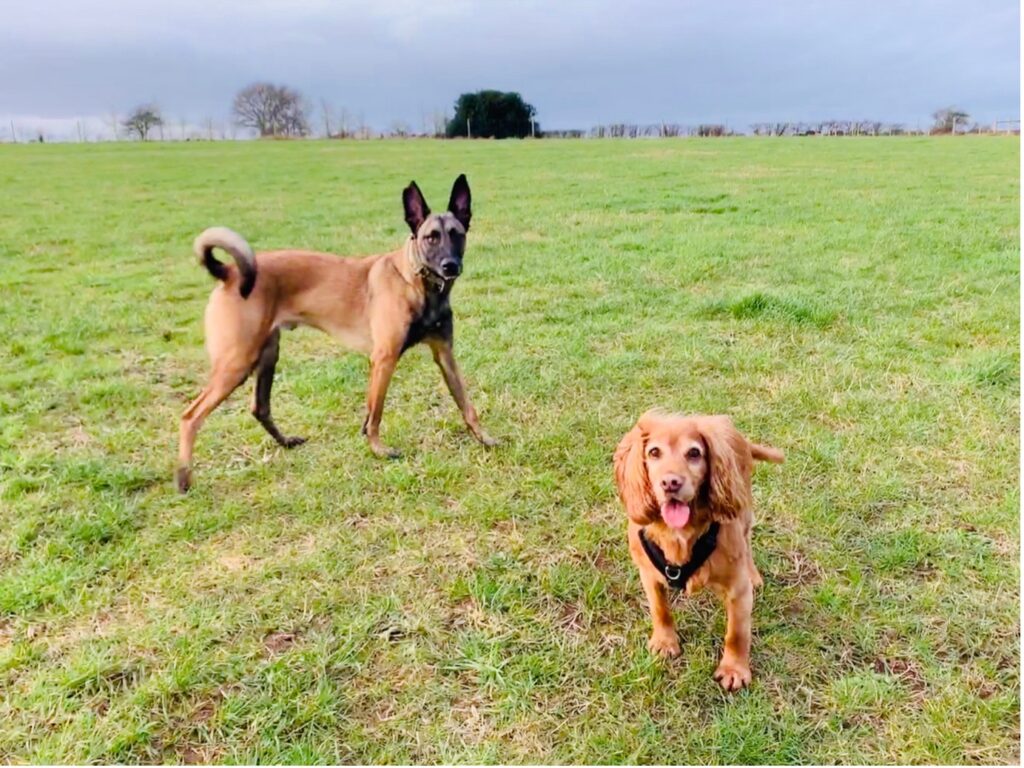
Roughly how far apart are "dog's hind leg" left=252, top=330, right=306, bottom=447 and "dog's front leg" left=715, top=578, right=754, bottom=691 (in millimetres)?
2450

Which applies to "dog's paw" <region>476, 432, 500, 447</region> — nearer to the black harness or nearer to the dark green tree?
the black harness

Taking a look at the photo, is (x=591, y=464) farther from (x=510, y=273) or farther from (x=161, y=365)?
(x=510, y=273)

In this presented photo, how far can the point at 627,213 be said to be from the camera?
37.9ft

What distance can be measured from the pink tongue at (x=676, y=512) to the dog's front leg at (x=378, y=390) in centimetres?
194

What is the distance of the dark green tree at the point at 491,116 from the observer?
163 ft

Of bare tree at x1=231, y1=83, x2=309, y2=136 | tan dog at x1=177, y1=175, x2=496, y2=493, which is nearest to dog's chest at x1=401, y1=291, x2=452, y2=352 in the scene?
tan dog at x1=177, y1=175, x2=496, y2=493

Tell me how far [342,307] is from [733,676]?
2584mm

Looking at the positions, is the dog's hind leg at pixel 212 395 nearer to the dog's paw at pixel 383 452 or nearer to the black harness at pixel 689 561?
the dog's paw at pixel 383 452

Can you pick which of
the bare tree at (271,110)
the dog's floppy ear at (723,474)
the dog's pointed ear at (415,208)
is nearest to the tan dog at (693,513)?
the dog's floppy ear at (723,474)

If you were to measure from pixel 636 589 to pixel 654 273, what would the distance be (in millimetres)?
5084

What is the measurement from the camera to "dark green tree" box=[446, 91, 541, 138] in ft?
163

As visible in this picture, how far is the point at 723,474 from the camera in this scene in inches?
78.5

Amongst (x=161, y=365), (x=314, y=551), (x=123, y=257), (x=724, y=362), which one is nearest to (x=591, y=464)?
(x=314, y=551)

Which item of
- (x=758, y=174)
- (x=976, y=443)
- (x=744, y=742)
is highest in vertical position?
(x=758, y=174)
